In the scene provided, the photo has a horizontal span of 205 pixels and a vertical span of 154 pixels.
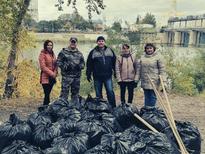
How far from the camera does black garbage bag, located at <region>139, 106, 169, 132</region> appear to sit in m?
2.51

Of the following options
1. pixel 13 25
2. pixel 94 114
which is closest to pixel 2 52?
pixel 13 25

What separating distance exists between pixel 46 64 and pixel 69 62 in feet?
1.42

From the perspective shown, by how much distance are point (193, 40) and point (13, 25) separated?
3861 cm

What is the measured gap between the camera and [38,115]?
2.56 metres

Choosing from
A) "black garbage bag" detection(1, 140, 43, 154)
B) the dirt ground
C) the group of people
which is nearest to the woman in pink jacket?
the group of people

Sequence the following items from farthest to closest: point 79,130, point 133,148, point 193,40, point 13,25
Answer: point 193,40 < point 13,25 < point 79,130 < point 133,148

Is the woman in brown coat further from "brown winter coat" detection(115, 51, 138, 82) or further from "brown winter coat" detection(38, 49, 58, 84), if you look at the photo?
"brown winter coat" detection(115, 51, 138, 82)

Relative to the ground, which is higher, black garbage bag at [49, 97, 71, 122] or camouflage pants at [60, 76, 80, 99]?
camouflage pants at [60, 76, 80, 99]

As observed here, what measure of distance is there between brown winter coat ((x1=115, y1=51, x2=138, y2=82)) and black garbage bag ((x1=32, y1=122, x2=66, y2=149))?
1.65m

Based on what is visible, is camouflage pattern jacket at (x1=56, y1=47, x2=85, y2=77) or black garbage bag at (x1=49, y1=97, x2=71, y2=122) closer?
black garbage bag at (x1=49, y1=97, x2=71, y2=122)

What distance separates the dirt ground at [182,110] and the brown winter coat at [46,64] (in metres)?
1.06

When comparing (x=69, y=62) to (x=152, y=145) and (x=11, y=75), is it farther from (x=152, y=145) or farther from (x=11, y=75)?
(x=11, y=75)

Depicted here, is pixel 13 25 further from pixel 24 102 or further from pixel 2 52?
pixel 24 102

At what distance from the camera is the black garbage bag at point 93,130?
2.18m
